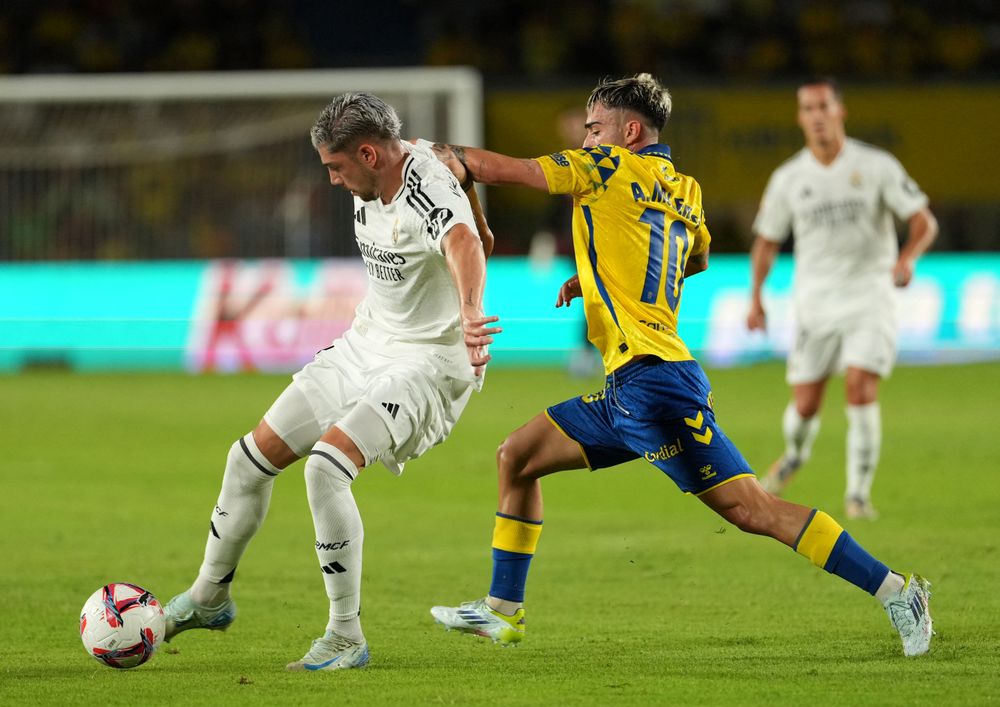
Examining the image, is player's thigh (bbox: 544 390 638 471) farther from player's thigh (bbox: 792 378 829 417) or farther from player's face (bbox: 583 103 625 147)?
player's thigh (bbox: 792 378 829 417)

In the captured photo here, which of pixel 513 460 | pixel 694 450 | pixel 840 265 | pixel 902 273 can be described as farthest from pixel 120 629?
pixel 840 265

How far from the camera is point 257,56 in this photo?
23.8 metres

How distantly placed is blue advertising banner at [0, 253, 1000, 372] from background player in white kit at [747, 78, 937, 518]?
27.6ft

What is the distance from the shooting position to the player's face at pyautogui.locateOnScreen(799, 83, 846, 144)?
30.3 ft

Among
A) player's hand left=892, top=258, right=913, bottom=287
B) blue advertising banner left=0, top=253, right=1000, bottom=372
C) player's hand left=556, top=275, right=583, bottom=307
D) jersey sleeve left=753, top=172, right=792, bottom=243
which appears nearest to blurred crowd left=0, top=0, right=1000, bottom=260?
blue advertising banner left=0, top=253, right=1000, bottom=372

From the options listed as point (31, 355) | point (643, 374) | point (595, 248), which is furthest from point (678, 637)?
point (31, 355)

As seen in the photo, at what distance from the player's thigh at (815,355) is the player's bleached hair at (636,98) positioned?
4035mm

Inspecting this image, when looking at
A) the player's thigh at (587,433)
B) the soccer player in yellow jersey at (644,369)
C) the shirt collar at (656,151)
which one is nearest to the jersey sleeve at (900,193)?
the soccer player in yellow jersey at (644,369)

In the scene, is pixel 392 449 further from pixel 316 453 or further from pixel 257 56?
pixel 257 56

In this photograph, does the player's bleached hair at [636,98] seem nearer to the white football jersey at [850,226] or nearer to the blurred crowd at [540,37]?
the white football jersey at [850,226]

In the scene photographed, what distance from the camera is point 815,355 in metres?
9.48

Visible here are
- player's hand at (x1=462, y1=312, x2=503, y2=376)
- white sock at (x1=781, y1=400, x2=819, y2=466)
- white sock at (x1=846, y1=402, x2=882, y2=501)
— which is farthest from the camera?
white sock at (x1=781, y1=400, x2=819, y2=466)

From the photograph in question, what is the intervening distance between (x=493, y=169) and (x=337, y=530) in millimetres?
1316

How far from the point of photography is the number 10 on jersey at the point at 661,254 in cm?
557
